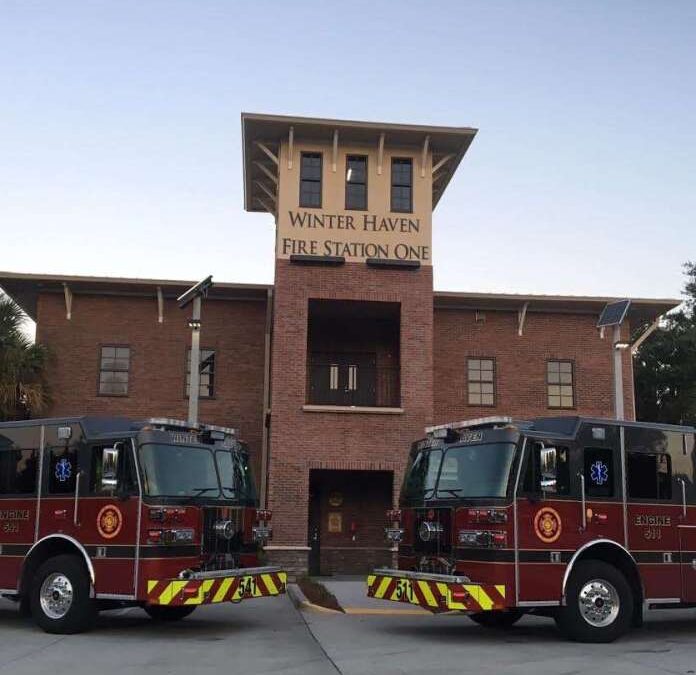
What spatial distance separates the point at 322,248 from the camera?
71.2ft

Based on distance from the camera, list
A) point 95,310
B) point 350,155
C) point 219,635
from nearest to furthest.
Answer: point 219,635 < point 350,155 < point 95,310

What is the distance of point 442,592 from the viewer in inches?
409

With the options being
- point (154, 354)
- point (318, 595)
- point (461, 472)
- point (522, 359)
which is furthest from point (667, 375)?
point (461, 472)

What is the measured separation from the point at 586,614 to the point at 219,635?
436 cm

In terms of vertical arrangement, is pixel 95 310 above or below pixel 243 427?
above

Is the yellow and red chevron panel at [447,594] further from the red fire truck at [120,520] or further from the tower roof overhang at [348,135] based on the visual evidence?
the tower roof overhang at [348,135]

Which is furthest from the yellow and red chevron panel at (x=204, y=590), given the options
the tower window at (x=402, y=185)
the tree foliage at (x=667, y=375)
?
the tree foliage at (x=667, y=375)

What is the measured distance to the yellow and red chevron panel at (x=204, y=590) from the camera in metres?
10.6

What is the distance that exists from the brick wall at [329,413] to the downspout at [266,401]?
4.99 ft

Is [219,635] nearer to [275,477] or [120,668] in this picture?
[120,668]

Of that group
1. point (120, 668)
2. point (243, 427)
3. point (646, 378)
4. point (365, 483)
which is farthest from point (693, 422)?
point (120, 668)

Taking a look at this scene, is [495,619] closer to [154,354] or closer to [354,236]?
[354,236]

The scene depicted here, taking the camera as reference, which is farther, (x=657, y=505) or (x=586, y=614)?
(x=657, y=505)

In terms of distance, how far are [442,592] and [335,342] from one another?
549 inches
